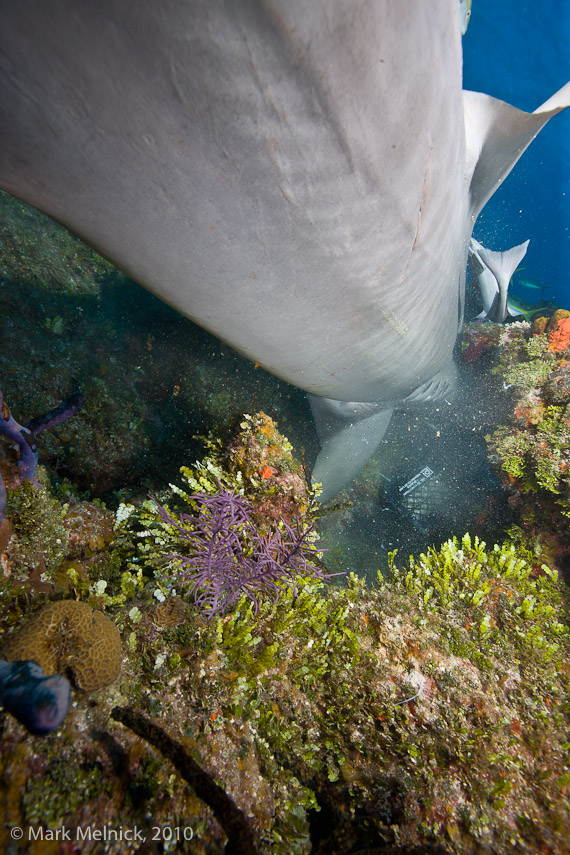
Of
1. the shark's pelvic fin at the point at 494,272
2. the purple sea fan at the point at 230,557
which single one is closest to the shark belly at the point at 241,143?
the purple sea fan at the point at 230,557

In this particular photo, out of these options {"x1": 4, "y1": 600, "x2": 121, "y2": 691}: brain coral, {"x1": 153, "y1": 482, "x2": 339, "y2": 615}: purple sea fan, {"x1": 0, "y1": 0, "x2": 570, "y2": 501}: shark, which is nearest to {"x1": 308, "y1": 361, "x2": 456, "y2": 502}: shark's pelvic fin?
{"x1": 153, "y1": 482, "x2": 339, "y2": 615}: purple sea fan

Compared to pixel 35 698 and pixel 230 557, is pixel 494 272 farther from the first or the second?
pixel 35 698

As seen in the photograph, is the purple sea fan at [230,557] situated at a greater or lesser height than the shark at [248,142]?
lesser

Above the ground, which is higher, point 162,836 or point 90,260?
point 90,260

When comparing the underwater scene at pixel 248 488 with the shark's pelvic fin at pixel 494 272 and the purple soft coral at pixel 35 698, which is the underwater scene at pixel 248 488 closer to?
the purple soft coral at pixel 35 698

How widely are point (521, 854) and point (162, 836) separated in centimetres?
177

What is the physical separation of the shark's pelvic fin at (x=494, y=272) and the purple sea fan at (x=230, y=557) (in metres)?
6.20

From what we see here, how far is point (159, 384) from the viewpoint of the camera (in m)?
4.64

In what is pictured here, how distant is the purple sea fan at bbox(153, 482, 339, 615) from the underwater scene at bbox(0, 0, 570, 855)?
34 mm

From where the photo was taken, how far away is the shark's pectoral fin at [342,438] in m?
5.33

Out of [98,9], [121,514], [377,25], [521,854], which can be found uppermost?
[98,9]

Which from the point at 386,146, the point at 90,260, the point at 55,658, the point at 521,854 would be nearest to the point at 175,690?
the point at 55,658

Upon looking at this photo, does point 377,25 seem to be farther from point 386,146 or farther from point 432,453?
point 432,453

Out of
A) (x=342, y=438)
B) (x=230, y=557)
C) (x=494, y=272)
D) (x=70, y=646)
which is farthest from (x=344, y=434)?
(x=70, y=646)
